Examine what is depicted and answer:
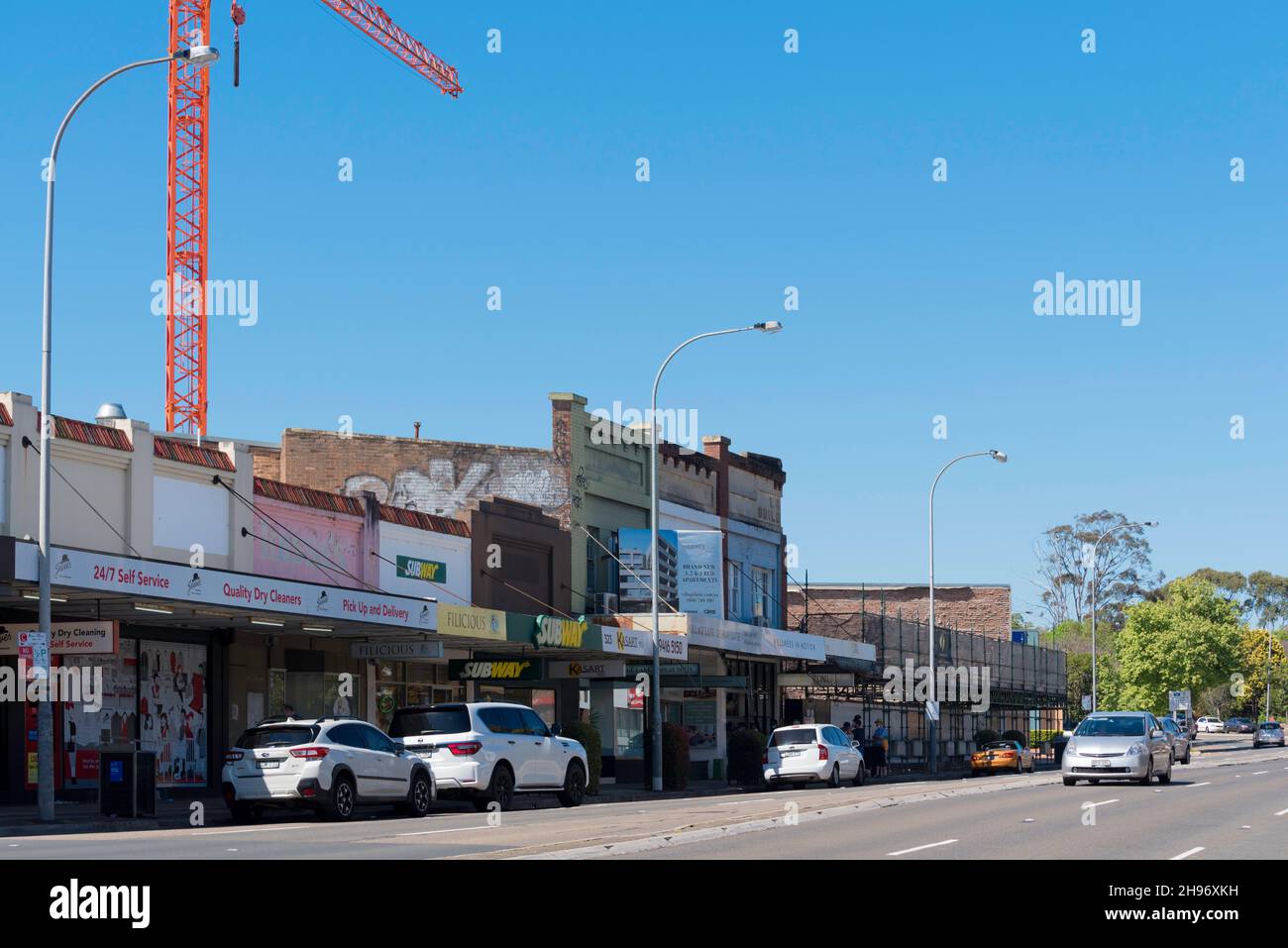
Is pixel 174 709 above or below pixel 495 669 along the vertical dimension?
below

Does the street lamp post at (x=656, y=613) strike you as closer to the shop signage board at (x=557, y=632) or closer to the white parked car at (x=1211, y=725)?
the shop signage board at (x=557, y=632)

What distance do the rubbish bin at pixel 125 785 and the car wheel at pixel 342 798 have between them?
10.3ft

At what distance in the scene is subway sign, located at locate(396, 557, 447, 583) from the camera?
3816cm

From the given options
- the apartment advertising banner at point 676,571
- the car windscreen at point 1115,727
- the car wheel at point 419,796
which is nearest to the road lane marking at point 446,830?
the car wheel at point 419,796

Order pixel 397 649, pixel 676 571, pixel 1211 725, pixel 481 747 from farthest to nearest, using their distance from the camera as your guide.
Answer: pixel 1211 725 → pixel 676 571 → pixel 397 649 → pixel 481 747

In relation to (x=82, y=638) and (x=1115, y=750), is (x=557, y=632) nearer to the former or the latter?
(x=1115, y=750)

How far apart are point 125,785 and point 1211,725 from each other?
121120 millimetres

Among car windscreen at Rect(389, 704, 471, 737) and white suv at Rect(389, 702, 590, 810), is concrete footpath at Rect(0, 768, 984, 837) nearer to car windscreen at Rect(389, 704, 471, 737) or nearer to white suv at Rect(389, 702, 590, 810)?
white suv at Rect(389, 702, 590, 810)

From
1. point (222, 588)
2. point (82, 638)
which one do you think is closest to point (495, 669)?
point (222, 588)

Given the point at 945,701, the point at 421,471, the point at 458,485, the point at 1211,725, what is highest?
the point at 421,471

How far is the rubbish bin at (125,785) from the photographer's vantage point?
25.7 metres

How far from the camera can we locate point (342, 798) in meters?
25.0

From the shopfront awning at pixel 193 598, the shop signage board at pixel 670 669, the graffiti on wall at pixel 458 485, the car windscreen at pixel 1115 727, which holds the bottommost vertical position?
the car windscreen at pixel 1115 727

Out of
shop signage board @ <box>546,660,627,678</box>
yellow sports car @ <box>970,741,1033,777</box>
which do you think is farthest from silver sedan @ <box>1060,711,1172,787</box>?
yellow sports car @ <box>970,741,1033,777</box>
